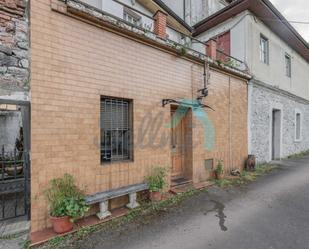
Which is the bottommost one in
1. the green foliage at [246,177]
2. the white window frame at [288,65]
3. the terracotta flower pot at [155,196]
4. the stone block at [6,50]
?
the green foliage at [246,177]

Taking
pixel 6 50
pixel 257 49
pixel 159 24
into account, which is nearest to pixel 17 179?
pixel 6 50

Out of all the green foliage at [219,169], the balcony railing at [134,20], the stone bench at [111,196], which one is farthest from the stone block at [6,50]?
the green foliage at [219,169]

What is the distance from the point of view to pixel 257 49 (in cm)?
899

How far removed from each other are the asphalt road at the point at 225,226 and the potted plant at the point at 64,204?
0.44 m

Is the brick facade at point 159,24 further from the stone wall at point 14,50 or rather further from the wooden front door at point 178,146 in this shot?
the stone wall at point 14,50

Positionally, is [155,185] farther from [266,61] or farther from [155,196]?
[266,61]

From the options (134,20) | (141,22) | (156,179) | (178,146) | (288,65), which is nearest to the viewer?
(156,179)

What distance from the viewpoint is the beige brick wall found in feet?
11.3

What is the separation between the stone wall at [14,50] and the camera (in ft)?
10.7

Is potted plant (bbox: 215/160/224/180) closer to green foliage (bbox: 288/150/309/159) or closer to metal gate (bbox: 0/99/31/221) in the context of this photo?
metal gate (bbox: 0/99/31/221)

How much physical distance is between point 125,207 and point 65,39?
12.1 ft

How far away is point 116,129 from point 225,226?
301 centimetres

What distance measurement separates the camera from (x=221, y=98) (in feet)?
23.8

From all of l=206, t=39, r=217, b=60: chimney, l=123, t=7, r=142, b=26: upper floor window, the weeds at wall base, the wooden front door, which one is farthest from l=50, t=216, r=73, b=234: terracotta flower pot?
l=123, t=7, r=142, b=26: upper floor window
